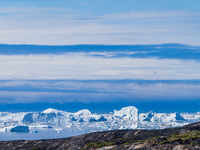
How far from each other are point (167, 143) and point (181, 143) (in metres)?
4.47

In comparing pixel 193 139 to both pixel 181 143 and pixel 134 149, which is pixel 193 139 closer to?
pixel 181 143

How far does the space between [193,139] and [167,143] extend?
8191 millimetres

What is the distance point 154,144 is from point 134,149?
7.19 m

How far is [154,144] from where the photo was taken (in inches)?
7623

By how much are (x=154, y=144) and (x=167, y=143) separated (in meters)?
4.72

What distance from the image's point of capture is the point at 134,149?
646 feet

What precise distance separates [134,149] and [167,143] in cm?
1185

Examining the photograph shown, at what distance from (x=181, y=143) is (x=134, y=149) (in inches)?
639

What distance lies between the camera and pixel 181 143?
620 feet

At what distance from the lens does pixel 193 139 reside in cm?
19112

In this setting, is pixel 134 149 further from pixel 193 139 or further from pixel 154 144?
pixel 193 139

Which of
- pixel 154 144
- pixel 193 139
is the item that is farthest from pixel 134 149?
pixel 193 139

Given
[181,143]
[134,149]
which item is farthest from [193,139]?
[134,149]
